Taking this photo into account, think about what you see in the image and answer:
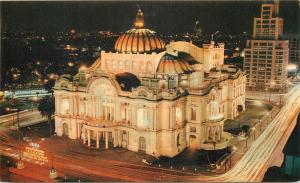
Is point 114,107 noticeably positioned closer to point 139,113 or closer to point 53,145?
point 139,113

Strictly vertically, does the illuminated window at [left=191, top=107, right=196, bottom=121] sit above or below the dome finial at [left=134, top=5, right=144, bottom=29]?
below

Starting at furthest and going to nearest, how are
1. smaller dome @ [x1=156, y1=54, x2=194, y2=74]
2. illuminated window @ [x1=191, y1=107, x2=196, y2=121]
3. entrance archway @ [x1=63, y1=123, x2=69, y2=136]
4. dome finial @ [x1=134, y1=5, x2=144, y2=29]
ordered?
entrance archway @ [x1=63, y1=123, x2=69, y2=136], dome finial @ [x1=134, y1=5, x2=144, y2=29], smaller dome @ [x1=156, y1=54, x2=194, y2=74], illuminated window @ [x1=191, y1=107, x2=196, y2=121]

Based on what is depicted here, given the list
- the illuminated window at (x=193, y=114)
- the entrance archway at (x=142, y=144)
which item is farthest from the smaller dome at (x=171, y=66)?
the entrance archway at (x=142, y=144)

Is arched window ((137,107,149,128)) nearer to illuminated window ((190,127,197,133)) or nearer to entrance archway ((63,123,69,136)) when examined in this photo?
illuminated window ((190,127,197,133))

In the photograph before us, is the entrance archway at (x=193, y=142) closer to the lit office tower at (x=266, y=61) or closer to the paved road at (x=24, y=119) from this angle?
the paved road at (x=24, y=119)

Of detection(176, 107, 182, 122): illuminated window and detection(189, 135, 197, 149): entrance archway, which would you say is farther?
detection(189, 135, 197, 149): entrance archway

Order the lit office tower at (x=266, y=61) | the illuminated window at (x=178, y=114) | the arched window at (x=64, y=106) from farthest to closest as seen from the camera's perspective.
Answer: the lit office tower at (x=266, y=61)
the arched window at (x=64, y=106)
the illuminated window at (x=178, y=114)

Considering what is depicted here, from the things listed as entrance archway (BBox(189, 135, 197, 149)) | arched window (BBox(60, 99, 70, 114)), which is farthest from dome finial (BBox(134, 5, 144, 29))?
entrance archway (BBox(189, 135, 197, 149))

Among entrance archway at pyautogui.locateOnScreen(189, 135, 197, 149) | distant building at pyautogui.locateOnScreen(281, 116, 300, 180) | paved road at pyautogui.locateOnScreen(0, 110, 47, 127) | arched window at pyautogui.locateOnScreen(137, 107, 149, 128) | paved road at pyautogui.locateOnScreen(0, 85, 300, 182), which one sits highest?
distant building at pyautogui.locateOnScreen(281, 116, 300, 180)

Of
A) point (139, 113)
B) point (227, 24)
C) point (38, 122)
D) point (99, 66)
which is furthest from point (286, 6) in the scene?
point (38, 122)
